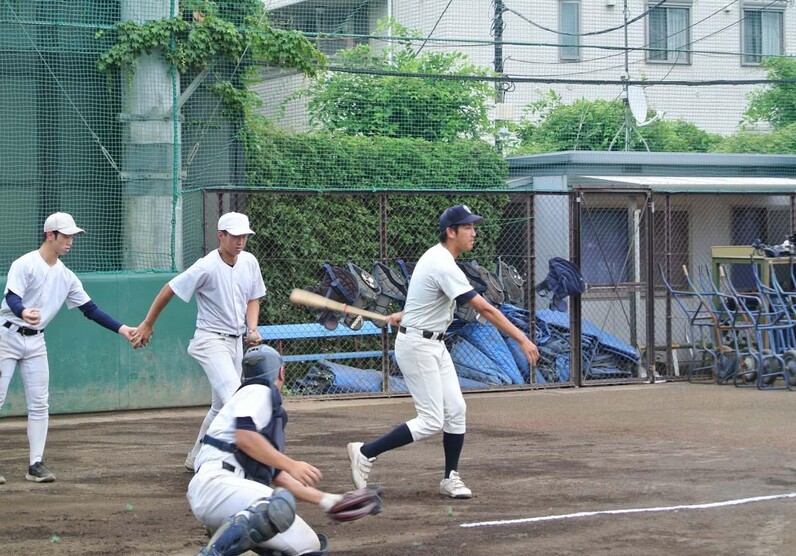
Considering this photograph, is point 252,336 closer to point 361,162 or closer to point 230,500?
point 230,500

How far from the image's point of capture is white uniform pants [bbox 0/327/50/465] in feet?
27.4

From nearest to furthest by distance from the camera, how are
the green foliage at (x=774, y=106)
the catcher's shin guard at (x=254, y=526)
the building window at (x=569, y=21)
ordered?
the catcher's shin guard at (x=254, y=526)
the green foliage at (x=774, y=106)
the building window at (x=569, y=21)

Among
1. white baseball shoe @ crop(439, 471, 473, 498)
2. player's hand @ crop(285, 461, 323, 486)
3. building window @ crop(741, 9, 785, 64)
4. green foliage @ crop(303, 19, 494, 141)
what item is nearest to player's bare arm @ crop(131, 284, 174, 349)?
white baseball shoe @ crop(439, 471, 473, 498)

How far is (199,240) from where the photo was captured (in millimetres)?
13250

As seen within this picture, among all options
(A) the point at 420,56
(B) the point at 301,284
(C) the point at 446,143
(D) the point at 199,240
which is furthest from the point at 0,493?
(A) the point at 420,56

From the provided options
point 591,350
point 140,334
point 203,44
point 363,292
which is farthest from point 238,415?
point 591,350

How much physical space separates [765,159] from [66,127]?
38.4 ft

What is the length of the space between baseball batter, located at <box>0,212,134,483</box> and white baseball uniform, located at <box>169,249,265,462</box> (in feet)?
→ 1.90

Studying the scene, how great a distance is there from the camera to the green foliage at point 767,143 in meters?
21.9

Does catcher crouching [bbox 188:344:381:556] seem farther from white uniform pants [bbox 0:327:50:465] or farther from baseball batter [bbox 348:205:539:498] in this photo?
white uniform pants [bbox 0:327:50:465]

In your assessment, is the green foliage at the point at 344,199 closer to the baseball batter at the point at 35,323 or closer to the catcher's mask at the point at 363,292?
the catcher's mask at the point at 363,292

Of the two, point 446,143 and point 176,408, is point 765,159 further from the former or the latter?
point 176,408

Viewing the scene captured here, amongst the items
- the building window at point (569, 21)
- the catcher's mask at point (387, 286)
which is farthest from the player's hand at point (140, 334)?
the building window at point (569, 21)

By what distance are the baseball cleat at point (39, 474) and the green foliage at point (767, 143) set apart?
1717 centimetres
